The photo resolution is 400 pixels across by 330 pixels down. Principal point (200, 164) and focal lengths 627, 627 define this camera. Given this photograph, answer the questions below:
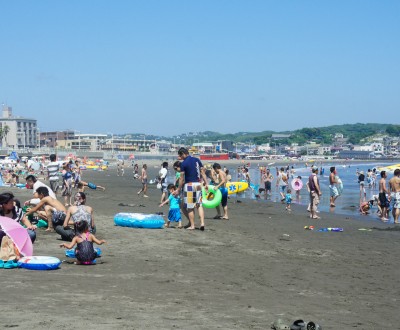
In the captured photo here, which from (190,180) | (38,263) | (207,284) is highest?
(190,180)

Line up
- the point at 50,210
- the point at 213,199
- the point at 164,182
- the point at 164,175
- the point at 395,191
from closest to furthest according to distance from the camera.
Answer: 1. the point at 50,210
2. the point at 213,199
3. the point at 395,191
4. the point at 164,182
5. the point at 164,175

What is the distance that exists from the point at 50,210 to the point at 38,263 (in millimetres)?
3495

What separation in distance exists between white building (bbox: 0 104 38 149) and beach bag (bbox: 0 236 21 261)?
142 meters

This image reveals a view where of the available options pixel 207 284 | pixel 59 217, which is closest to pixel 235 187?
pixel 59 217

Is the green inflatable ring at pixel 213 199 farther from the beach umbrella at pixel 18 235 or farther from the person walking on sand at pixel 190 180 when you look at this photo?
the beach umbrella at pixel 18 235

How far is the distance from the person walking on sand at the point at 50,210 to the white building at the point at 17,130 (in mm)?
138547

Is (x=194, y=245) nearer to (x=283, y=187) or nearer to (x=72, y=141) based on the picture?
(x=283, y=187)

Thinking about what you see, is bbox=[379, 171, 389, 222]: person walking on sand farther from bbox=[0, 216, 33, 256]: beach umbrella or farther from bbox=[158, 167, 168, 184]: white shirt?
bbox=[0, 216, 33, 256]: beach umbrella

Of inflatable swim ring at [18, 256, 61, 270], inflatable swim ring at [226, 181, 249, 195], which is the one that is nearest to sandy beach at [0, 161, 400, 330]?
inflatable swim ring at [18, 256, 61, 270]

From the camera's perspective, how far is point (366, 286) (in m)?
7.59

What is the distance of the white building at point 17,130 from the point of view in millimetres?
151387

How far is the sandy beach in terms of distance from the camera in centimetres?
533

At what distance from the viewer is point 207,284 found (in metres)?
7.03

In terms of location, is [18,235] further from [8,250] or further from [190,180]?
[190,180]
